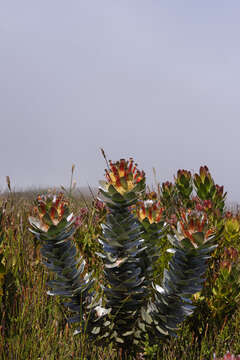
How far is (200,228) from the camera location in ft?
7.47

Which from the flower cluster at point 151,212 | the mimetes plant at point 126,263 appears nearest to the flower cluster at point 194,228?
the mimetes plant at point 126,263

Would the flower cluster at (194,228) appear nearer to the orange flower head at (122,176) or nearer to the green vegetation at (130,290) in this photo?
the green vegetation at (130,290)

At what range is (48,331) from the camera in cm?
322

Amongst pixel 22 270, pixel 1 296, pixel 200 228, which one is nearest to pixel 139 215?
pixel 200 228

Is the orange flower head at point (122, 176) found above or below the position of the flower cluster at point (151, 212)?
above

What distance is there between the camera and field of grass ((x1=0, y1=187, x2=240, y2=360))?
2797 mm

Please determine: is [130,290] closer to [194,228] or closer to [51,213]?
[194,228]

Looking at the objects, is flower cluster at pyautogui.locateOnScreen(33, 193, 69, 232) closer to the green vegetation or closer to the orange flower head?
the green vegetation

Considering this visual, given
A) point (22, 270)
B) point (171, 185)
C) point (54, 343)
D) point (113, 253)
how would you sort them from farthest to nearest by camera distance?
point (171, 185) → point (22, 270) → point (54, 343) → point (113, 253)

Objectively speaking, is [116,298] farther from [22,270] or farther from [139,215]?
[22,270]

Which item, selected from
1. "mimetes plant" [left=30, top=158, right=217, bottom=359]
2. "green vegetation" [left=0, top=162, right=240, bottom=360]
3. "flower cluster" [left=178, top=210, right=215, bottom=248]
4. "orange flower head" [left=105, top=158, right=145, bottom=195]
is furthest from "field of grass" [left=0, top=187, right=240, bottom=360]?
"orange flower head" [left=105, top=158, right=145, bottom=195]

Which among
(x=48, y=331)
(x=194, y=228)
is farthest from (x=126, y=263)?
(x=48, y=331)

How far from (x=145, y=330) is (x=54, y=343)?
2.57 feet

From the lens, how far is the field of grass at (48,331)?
2.80 meters
